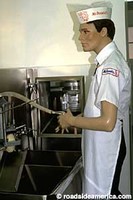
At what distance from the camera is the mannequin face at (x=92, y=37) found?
1.29m

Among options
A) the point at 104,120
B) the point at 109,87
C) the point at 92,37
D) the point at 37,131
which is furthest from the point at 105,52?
the point at 37,131

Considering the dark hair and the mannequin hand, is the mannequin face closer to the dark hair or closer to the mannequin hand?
the dark hair

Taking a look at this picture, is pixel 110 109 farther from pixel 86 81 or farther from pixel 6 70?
pixel 6 70

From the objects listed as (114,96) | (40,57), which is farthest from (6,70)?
(114,96)

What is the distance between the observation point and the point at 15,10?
179 cm

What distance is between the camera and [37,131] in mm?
1777

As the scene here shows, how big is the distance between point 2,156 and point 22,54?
0.67 meters

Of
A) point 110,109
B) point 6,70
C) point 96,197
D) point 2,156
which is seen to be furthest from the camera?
point 6,70

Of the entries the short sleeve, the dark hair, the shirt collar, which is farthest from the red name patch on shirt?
the dark hair

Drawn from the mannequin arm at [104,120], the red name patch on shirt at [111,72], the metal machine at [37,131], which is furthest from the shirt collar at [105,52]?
the metal machine at [37,131]

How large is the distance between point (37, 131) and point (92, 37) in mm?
755

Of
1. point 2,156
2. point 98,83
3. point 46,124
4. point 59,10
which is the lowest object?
point 2,156

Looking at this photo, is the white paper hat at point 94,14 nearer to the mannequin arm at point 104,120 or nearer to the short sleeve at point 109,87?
the short sleeve at point 109,87

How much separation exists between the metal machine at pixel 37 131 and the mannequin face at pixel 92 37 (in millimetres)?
425
